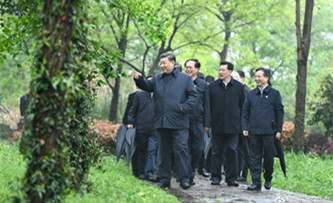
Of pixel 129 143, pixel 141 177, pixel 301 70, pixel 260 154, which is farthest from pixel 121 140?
pixel 301 70

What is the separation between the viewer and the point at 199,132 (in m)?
9.43

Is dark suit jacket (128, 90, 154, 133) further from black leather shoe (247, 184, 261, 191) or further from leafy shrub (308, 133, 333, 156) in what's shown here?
leafy shrub (308, 133, 333, 156)

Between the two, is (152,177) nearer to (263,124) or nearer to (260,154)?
(260,154)

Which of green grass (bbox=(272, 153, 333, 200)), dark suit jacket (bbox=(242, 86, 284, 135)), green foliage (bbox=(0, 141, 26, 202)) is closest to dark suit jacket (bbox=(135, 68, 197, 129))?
dark suit jacket (bbox=(242, 86, 284, 135))

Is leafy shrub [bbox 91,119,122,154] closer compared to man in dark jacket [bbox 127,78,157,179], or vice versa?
man in dark jacket [bbox 127,78,157,179]

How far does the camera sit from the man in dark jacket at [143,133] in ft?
31.9

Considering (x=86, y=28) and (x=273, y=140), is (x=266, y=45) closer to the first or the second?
(x=273, y=140)

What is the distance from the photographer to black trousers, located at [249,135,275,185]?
28.1 feet

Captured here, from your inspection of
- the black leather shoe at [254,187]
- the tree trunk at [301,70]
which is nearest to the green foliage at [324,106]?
the tree trunk at [301,70]

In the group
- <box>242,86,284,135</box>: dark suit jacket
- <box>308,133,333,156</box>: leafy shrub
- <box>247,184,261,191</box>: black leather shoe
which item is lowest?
<box>247,184,261,191</box>: black leather shoe

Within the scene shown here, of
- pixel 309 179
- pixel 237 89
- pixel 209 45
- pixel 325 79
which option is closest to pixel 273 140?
pixel 237 89

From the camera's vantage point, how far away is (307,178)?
34.0ft

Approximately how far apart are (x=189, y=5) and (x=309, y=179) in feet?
37.4

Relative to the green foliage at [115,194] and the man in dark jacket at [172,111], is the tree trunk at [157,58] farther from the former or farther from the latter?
the green foliage at [115,194]
